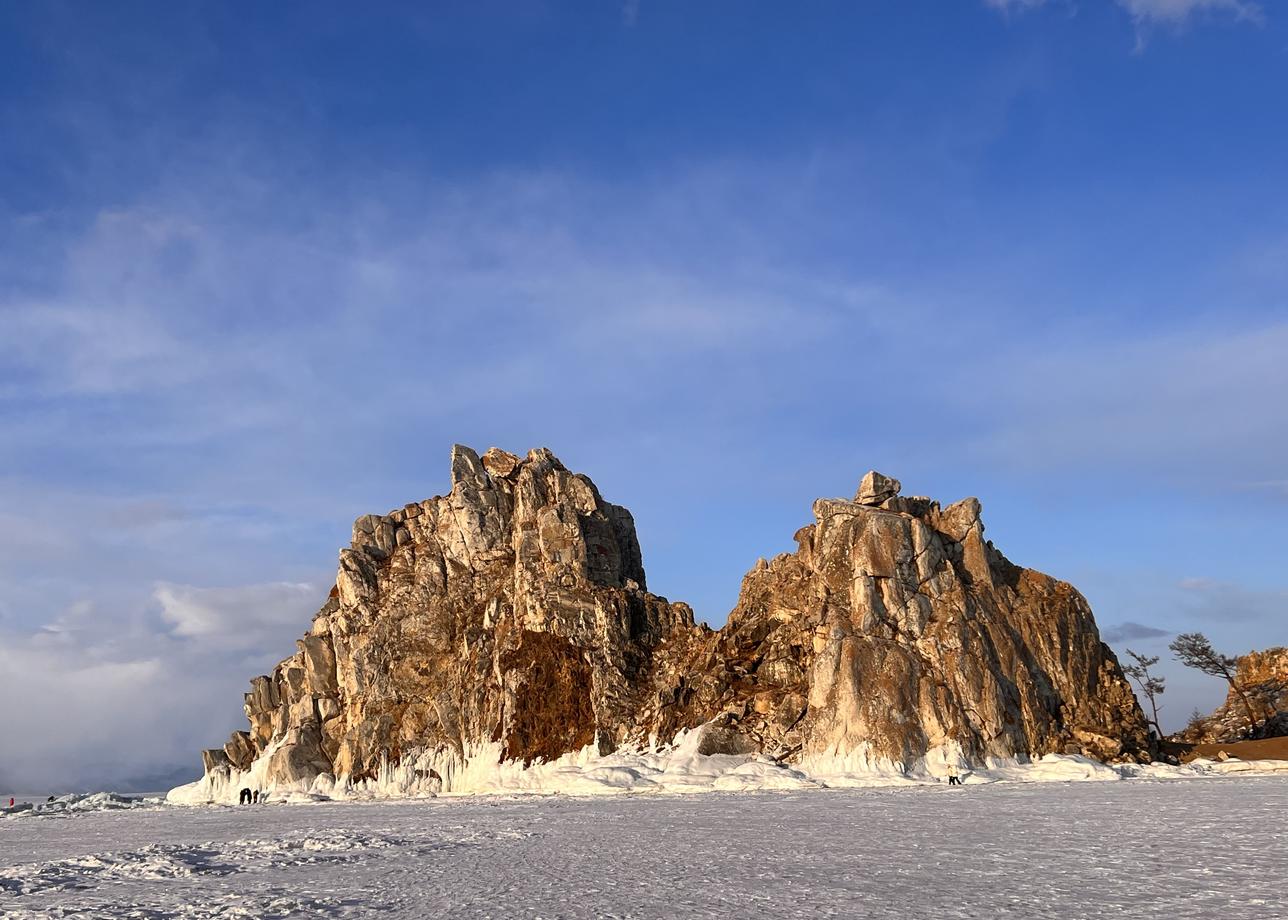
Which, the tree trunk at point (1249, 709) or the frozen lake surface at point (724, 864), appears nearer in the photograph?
the frozen lake surface at point (724, 864)

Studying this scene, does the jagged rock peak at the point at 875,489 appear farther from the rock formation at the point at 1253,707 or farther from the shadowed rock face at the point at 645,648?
the rock formation at the point at 1253,707

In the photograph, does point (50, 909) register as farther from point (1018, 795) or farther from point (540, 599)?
point (540, 599)

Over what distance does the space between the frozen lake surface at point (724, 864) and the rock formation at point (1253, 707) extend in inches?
1942

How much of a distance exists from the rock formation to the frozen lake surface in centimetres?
4932

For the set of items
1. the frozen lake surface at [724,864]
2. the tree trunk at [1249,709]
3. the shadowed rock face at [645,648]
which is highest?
the shadowed rock face at [645,648]

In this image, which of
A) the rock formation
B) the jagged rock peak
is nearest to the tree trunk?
the rock formation

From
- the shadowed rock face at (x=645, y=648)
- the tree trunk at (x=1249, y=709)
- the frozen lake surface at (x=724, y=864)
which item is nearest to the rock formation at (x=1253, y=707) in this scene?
the tree trunk at (x=1249, y=709)

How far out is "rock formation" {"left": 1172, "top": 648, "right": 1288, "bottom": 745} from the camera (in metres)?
84.2

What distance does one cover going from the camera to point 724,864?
77.3 ft

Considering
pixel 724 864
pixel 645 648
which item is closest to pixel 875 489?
pixel 645 648

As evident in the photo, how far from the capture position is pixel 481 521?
97688mm

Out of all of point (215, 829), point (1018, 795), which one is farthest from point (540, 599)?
point (1018, 795)

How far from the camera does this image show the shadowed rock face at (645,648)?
69062 mm

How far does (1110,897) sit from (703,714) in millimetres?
60087
